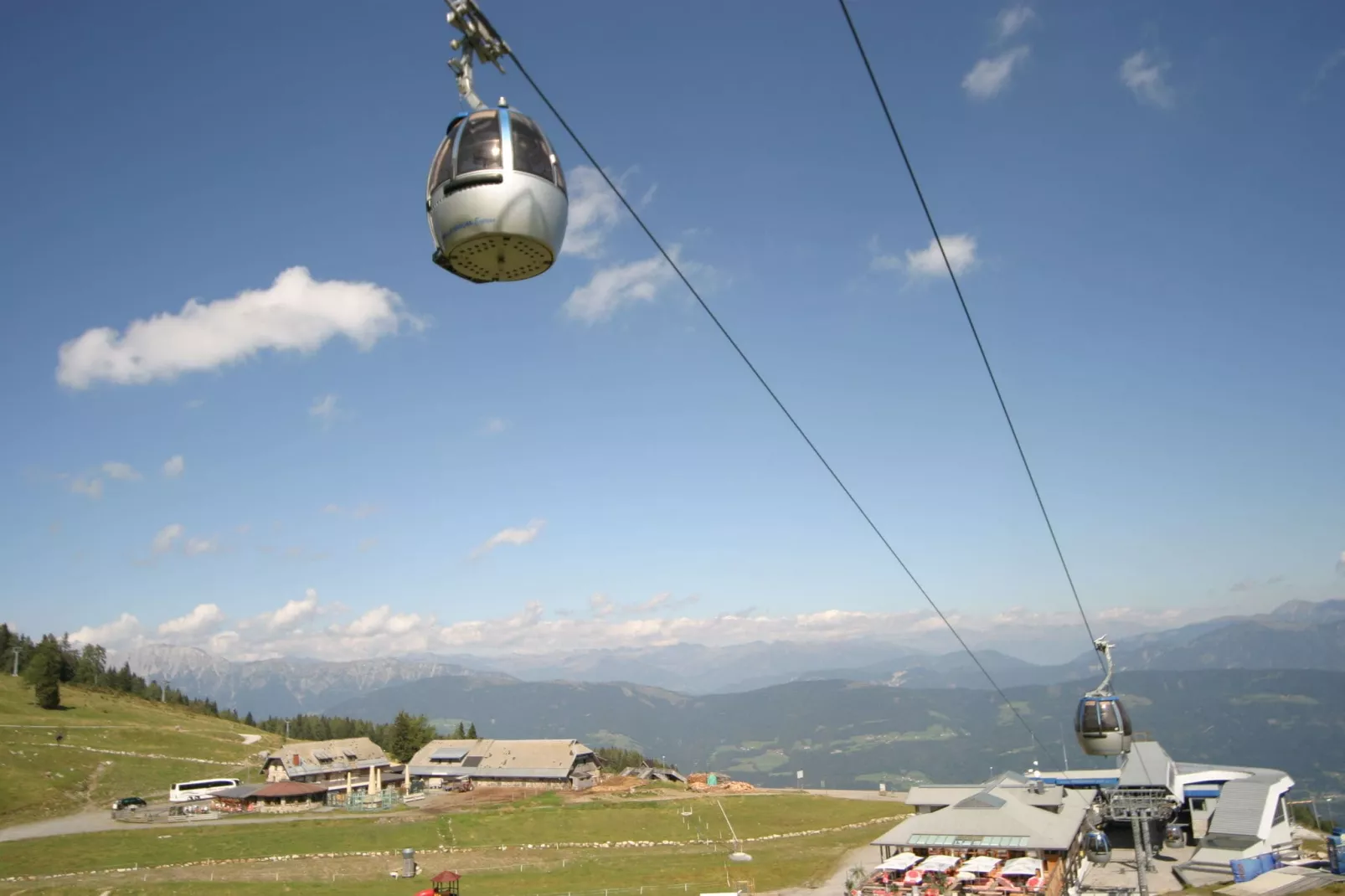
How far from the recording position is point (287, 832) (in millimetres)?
66625

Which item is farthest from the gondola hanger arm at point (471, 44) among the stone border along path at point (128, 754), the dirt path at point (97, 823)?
the stone border along path at point (128, 754)

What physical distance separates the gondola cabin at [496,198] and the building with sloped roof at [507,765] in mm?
103867

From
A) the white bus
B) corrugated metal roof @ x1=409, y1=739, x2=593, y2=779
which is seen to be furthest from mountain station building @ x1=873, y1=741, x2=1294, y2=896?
the white bus

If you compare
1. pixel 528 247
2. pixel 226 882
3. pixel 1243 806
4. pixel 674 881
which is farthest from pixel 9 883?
pixel 1243 806

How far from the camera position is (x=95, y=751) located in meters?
100

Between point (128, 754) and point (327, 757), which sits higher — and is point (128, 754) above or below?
above

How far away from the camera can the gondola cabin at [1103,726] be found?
111ft

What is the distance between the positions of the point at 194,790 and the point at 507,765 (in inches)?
1425

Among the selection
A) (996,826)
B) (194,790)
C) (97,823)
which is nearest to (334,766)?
(194,790)

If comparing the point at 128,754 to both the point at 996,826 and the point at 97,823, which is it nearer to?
the point at 97,823

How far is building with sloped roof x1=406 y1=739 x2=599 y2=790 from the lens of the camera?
104 m

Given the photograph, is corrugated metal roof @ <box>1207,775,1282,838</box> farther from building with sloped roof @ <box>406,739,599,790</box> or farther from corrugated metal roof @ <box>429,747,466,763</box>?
corrugated metal roof @ <box>429,747,466,763</box>

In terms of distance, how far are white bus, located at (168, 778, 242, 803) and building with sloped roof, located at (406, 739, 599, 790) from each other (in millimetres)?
21337

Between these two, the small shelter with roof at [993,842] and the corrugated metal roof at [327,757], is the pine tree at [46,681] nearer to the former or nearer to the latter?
the corrugated metal roof at [327,757]
